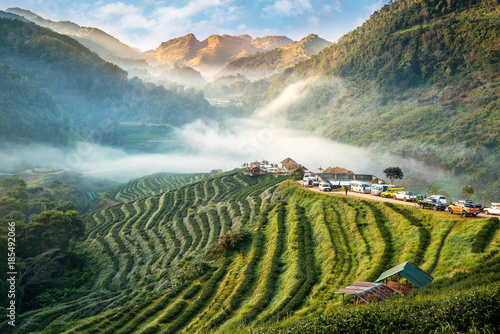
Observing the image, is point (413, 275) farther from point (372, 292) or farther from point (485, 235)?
point (485, 235)

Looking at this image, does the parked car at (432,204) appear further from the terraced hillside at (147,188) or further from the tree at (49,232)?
the terraced hillside at (147,188)

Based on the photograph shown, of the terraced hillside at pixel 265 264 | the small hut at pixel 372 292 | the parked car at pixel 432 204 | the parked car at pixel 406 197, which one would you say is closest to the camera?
the small hut at pixel 372 292

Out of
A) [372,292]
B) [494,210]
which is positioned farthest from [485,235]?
[372,292]

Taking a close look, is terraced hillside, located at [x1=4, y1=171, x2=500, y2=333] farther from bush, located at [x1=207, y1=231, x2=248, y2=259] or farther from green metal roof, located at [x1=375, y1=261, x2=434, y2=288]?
green metal roof, located at [x1=375, y1=261, x2=434, y2=288]

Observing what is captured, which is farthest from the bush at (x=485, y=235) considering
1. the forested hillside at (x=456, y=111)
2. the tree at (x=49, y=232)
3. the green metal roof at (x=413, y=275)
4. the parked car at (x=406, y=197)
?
the forested hillside at (x=456, y=111)

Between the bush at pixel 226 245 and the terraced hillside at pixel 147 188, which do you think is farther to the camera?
the terraced hillside at pixel 147 188

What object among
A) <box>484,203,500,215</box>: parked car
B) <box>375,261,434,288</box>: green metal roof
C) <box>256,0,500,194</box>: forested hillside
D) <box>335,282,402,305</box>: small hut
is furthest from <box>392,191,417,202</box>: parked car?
<box>256,0,500,194</box>: forested hillside
